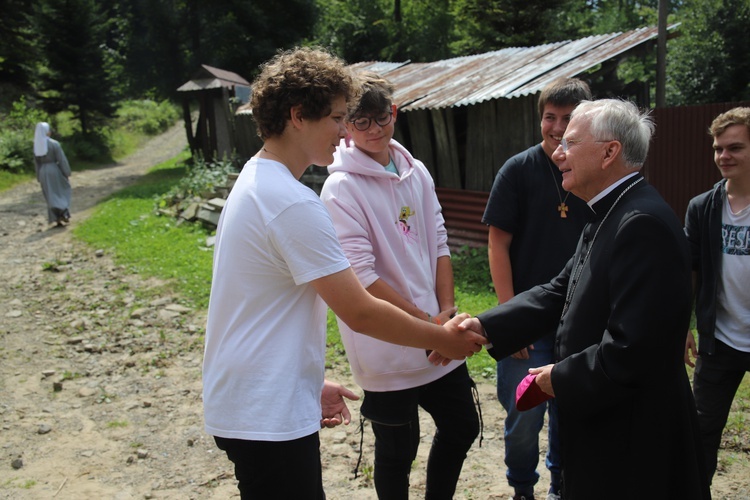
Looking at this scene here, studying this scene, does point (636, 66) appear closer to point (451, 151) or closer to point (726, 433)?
point (451, 151)

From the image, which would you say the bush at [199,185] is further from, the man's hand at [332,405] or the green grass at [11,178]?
the man's hand at [332,405]

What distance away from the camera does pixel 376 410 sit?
272 centimetres

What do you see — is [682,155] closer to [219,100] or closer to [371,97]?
[371,97]

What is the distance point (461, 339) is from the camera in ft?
8.24

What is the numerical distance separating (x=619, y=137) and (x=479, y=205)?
7169 millimetres

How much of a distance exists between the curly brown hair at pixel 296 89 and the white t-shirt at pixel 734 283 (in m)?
2.06

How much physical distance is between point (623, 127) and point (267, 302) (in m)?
1.25

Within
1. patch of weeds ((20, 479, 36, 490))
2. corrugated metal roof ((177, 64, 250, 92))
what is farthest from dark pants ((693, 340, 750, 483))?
corrugated metal roof ((177, 64, 250, 92))

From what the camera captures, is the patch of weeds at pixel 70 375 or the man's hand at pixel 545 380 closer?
→ the man's hand at pixel 545 380

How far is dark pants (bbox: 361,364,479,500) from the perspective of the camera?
107 inches

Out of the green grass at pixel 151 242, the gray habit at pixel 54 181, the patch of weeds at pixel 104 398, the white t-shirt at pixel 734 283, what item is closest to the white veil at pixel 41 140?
the gray habit at pixel 54 181

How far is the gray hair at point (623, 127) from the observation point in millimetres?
2059

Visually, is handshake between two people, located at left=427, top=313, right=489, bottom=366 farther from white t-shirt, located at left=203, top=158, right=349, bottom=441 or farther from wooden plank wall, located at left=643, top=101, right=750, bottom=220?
wooden plank wall, located at left=643, top=101, right=750, bottom=220

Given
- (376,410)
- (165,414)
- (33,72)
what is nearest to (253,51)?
(33,72)
